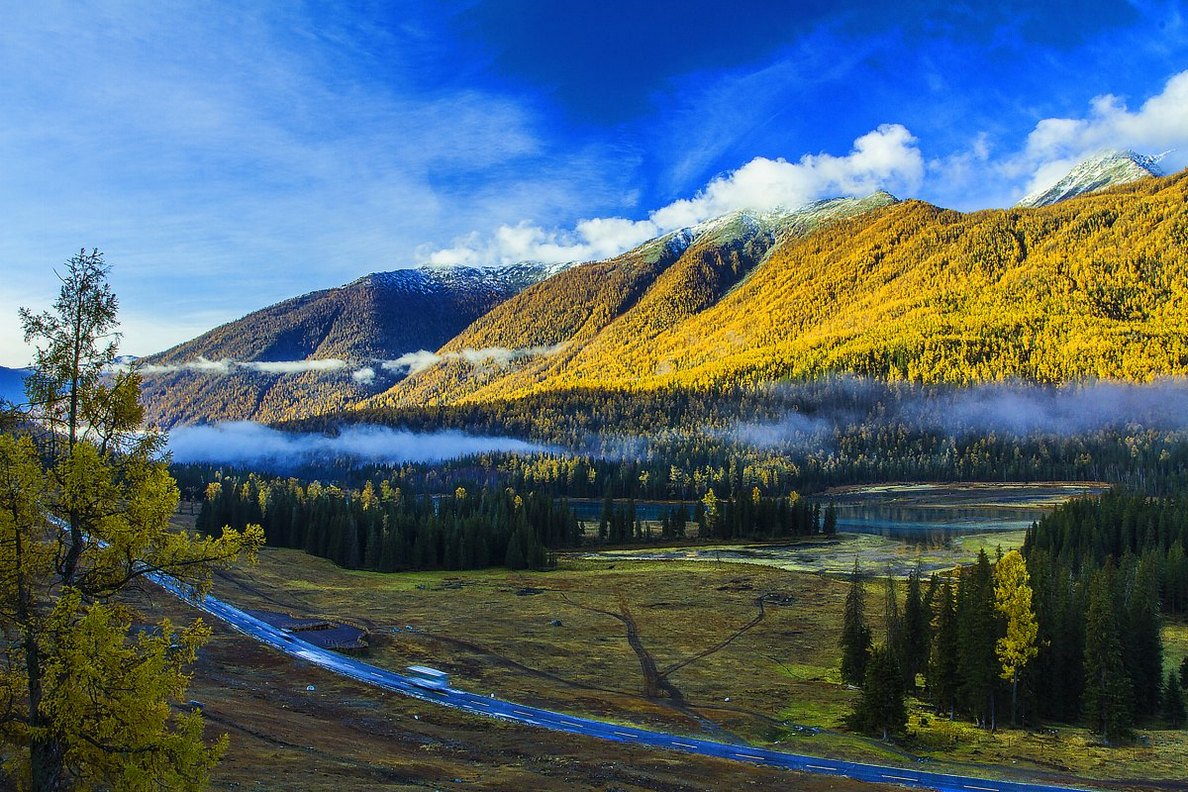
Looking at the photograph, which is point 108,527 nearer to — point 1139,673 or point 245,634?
point 245,634

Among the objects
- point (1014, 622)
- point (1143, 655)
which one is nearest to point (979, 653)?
point (1014, 622)

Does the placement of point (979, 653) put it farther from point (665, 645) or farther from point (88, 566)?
point (88, 566)

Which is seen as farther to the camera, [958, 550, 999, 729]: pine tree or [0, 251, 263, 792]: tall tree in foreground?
[958, 550, 999, 729]: pine tree

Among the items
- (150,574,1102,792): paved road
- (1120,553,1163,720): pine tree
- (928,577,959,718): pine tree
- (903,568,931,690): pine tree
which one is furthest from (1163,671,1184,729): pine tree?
(150,574,1102,792): paved road

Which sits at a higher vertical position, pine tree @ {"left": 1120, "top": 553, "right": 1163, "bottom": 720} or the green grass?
pine tree @ {"left": 1120, "top": 553, "right": 1163, "bottom": 720}

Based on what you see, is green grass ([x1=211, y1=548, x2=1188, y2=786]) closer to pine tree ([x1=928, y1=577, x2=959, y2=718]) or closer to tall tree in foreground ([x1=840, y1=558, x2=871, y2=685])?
tall tree in foreground ([x1=840, y1=558, x2=871, y2=685])

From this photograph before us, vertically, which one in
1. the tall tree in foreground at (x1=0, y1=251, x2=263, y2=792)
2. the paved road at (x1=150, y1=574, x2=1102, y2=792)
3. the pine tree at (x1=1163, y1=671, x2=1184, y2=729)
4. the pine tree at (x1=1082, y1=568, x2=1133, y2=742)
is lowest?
the pine tree at (x1=1163, y1=671, x2=1184, y2=729)

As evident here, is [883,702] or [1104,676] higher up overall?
[1104,676]

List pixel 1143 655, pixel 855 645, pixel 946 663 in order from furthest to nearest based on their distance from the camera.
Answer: pixel 855 645 < pixel 1143 655 < pixel 946 663
